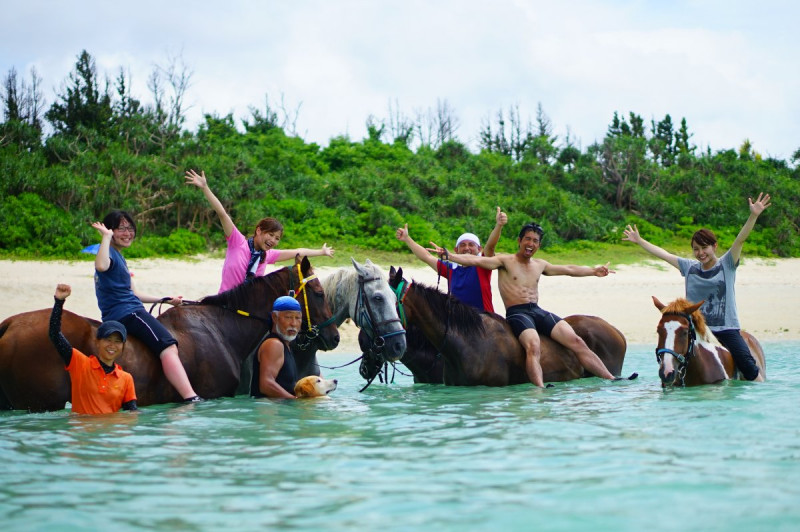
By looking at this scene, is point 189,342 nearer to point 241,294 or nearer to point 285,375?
point 241,294

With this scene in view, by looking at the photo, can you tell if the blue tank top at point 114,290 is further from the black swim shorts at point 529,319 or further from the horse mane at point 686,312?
the horse mane at point 686,312

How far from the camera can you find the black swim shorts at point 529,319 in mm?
8305

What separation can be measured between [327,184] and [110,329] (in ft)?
67.1

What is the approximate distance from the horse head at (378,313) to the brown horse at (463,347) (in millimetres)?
327

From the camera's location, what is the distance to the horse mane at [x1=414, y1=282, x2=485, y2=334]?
26.0 ft

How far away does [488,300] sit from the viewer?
888 cm

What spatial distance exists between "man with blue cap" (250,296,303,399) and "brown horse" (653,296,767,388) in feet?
10.4

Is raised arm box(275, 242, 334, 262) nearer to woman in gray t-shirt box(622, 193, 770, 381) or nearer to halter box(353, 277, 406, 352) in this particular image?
halter box(353, 277, 406, 352)

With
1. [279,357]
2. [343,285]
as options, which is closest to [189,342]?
[279,357]

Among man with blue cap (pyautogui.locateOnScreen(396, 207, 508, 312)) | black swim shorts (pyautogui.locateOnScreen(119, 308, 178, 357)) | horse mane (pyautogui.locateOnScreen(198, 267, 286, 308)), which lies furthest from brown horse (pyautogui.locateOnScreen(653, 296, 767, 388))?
black swim shorts (pyautogui.locateOnScreen(119, 308, 178, 357))

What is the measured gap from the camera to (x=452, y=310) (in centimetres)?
797

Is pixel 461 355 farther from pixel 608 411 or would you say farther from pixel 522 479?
pixel 522 479

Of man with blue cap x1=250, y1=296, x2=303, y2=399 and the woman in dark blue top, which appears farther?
man with blue cap x1=250, y1=296, x2=303, y2=399

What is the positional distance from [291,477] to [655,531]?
1.92 metres
